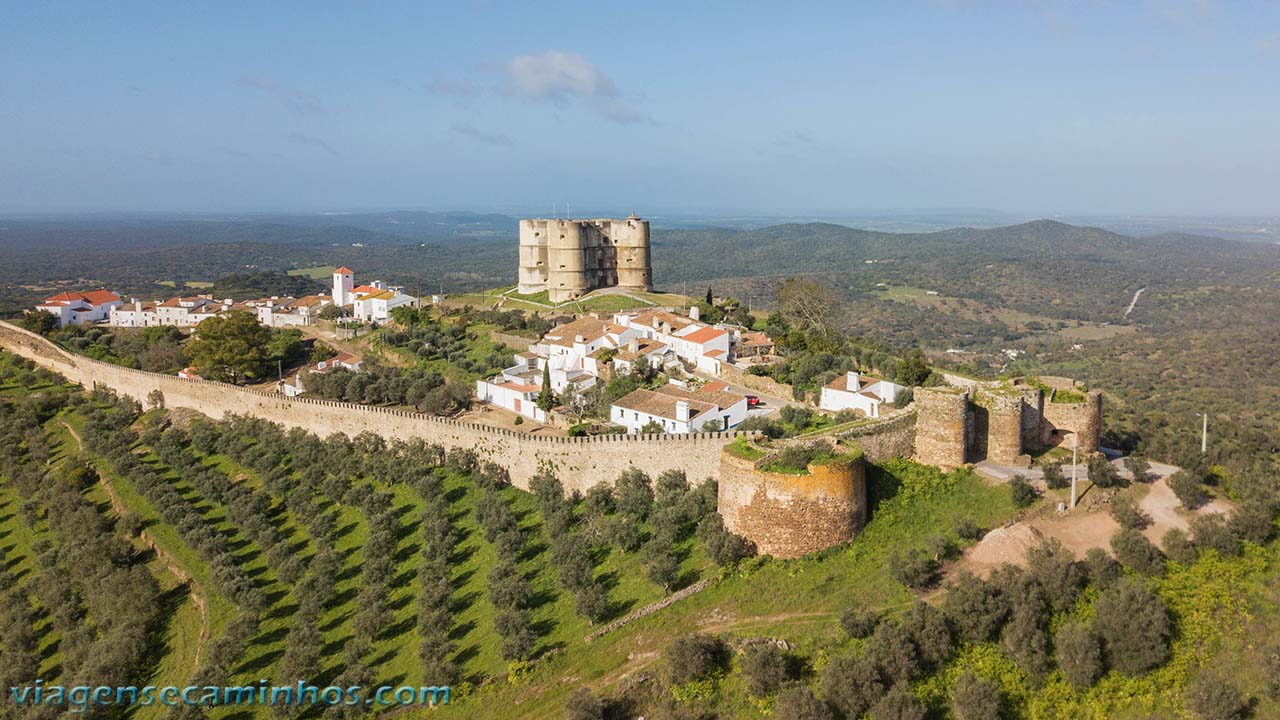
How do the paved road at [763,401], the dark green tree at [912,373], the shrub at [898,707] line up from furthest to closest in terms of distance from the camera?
the dark green tree at [912,373] → the paved road at [763,401] → the shrub at [898,707]

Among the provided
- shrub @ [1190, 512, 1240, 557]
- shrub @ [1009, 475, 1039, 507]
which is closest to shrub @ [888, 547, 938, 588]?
shrub @ [1009, 475, 1039, 507]

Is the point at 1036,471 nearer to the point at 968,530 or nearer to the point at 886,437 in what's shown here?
the point at 968,530

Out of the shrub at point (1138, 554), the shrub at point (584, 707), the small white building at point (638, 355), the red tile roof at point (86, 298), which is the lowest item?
the shrub at point (584, 707)

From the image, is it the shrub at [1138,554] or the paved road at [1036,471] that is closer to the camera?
the shrub at [1138,554]

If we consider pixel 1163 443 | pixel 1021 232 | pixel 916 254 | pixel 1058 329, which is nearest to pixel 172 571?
pixel 1163 443

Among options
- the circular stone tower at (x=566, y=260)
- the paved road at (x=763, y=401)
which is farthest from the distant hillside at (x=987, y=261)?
the paved road at (x=763, y=401)

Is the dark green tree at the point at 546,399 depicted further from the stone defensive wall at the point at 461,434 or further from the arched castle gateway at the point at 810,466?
the arched castle gateway at the point at 810,466

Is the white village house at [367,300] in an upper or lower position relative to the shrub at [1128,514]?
upper
